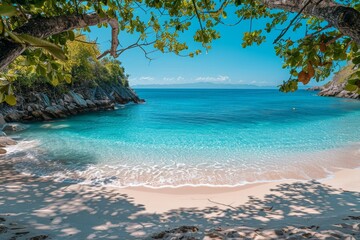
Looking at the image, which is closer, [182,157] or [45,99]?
[182,157]

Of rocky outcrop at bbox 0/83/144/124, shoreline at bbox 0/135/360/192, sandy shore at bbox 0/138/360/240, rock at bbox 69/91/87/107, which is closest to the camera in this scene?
sandy shore at bbox 0/138/360/240

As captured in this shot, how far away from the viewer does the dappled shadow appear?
163 inches

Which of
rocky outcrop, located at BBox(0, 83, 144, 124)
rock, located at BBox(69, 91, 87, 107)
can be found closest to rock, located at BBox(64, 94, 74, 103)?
rocky outcrop, located at BBox(0, 83, 144, 124)

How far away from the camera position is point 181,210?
19.5ft

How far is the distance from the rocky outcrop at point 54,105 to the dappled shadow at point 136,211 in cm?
1798

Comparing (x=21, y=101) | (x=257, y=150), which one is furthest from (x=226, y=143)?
(x=21, y=101)

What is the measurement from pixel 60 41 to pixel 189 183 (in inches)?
271

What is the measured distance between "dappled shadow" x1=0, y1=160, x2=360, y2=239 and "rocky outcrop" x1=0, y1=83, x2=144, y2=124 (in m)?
18.0

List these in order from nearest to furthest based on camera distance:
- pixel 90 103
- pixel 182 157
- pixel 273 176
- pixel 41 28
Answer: pixel 41 28 < pixel 273 176 < pixel 182 157 < pixel 90 103

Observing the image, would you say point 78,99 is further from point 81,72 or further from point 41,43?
point 41,43

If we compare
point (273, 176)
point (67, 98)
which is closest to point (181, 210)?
point (273, 176)

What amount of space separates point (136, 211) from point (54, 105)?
82.8 ft

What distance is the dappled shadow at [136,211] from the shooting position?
163 inches

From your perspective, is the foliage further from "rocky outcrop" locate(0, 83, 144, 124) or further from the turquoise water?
the turquoise water
